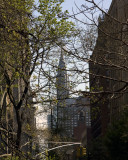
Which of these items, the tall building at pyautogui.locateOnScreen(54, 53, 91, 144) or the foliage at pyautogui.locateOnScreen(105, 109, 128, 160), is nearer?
the tall building at pyautogui.locateOnScreen(54, 53, 91, 144)

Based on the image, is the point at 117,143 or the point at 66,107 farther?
the point at 117,143

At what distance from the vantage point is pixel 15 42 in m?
14.2

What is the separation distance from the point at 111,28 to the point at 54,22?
10.0ft

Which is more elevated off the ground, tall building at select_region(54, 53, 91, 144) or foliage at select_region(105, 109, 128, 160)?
tall building at select_region(54, 53, 91, 144)

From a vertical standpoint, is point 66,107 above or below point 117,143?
above

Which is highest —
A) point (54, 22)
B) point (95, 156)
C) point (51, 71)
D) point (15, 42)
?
point (54, 22)

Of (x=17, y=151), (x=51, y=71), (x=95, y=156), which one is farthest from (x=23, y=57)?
(x=95, y=156)

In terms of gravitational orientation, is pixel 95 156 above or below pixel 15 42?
below

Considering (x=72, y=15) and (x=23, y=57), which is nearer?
(x=72, y=15)

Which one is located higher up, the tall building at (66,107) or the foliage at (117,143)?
the tall building at (66,107)

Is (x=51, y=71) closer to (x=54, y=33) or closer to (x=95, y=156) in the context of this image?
(x=54, y=33)

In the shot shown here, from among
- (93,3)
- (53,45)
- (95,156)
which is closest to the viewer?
(93,3)

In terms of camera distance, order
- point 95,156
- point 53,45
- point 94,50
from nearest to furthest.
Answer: point 94,50
point 53,45
point 95,156

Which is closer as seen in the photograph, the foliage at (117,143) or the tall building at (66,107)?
the tall building at (66,107)
